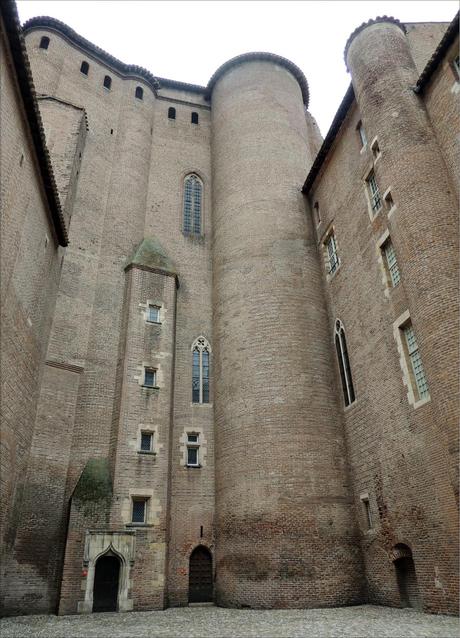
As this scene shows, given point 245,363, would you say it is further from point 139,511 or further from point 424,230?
point 424,230

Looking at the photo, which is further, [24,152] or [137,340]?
[137,340]

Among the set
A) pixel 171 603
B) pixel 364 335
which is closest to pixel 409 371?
pixel 364 335

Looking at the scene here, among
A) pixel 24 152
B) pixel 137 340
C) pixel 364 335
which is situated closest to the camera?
pixel 24 152

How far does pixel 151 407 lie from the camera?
18641mm

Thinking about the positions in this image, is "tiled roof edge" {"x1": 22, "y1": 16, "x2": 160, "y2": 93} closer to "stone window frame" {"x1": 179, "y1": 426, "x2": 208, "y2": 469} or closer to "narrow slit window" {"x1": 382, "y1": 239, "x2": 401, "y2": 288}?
"narrow slit window" {"x1": 382, "y1": 239, "x2": 401, "y2": 288}

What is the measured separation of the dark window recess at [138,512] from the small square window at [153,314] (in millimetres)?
7378

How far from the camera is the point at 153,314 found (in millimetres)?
20859

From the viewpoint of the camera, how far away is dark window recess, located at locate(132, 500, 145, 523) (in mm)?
16747

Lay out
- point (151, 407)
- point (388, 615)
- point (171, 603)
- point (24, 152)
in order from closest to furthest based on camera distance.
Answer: point (388, 615) < point (24, 152) < point (171, 603) < point (151, 407)

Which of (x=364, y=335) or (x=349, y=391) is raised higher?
(x=364, y=335)

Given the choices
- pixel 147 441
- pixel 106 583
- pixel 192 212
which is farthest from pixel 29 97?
pixel 106 583

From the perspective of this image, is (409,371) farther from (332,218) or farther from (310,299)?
(332,218)

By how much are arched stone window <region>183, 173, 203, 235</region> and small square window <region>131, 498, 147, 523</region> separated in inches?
531

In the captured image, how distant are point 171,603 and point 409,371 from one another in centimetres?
1117
